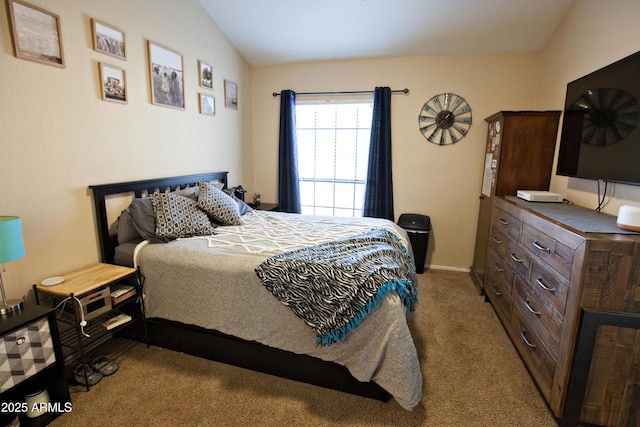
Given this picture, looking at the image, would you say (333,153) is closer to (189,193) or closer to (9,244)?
(189,193)

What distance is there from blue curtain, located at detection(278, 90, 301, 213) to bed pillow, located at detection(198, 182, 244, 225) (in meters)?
1.35

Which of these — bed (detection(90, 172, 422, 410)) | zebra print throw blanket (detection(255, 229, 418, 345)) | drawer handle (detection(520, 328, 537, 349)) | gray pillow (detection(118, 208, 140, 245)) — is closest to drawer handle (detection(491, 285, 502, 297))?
drawer handle (detection(520, 328, 537, 349))

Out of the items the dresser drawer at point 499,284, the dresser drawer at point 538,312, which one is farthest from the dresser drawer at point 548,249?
the dresser drawer at point 499,284

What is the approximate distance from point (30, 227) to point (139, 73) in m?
1.38

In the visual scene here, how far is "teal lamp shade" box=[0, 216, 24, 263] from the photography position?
1.46 metres

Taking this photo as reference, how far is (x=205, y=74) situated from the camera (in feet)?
10.6

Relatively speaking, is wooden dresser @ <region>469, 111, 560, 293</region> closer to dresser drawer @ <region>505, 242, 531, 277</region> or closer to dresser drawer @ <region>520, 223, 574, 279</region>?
dresser drawer @ <region>505, 242, 531, 277</region>

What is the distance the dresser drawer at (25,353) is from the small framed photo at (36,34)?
1.49 m

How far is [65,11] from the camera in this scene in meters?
1.95

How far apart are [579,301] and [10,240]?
2.70 meters

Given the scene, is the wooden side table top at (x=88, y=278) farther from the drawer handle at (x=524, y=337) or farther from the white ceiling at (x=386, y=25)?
the white ceiling at (x=386, y=25)

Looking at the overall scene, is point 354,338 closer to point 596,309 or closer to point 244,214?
point 596,309

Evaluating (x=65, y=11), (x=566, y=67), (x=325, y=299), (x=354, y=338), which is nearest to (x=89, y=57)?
(x=65, y=11)

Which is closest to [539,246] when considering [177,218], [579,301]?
[579,301]
